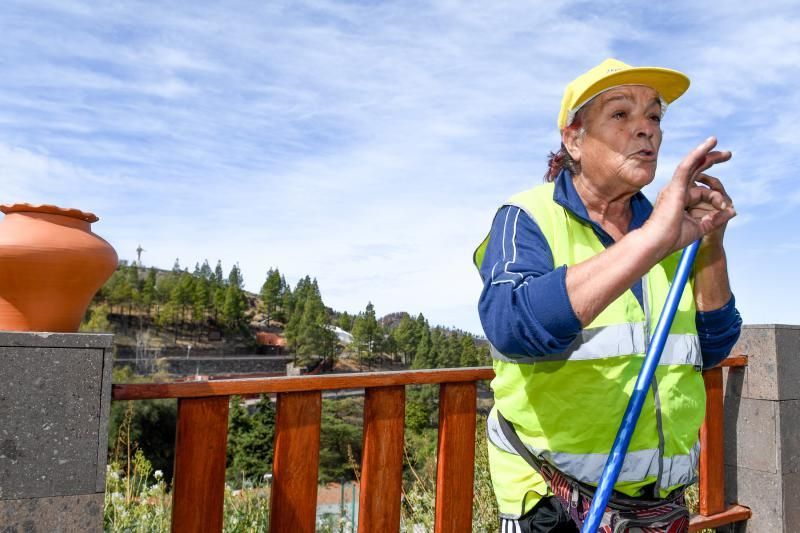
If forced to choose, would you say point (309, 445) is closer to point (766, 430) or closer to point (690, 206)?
point (690, 206)

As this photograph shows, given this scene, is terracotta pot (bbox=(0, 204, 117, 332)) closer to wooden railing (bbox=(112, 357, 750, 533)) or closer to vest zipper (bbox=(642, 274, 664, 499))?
wooden railing (bbox=(112, 357, 750, 533))

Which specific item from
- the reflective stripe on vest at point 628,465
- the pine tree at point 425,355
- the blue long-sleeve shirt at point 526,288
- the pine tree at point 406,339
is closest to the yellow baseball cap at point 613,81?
the blue long-sleeve shirt at point 526,288

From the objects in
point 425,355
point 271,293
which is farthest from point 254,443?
point 271,293

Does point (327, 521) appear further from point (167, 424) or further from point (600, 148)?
point (167, 424)

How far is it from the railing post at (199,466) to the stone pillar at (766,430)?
300 centimetres

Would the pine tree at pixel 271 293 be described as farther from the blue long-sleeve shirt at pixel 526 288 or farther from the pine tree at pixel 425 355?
the blue long-sleeve shirt at pixel 526 288

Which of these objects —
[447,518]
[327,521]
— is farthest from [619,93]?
[327,521]

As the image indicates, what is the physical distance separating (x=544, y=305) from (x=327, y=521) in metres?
3.28

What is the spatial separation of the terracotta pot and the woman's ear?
1.31 meters

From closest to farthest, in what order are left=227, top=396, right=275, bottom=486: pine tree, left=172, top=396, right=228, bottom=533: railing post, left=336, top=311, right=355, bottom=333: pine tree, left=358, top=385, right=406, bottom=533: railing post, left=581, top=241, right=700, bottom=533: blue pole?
left=581, top=241, right=700, bottom=533: blue pole
left=172, top=396, right=228, bottom=533: railing post
left=358, top=385, right=406, bottom=533: railing post
left=227, top=396, right=275, bottom=486: pine tree
left=336, top=311, right=355, bottom=333: pine tree

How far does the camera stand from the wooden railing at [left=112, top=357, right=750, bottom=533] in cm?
195

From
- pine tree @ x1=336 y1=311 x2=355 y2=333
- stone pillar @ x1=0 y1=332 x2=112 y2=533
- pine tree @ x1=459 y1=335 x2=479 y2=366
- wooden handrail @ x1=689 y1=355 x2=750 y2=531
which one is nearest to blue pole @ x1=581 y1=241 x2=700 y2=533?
stone pillar @ x1=0 y1=332 x2=112 y2=533

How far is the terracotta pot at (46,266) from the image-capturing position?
1719 mm

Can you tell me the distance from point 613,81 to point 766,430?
2803 mm
